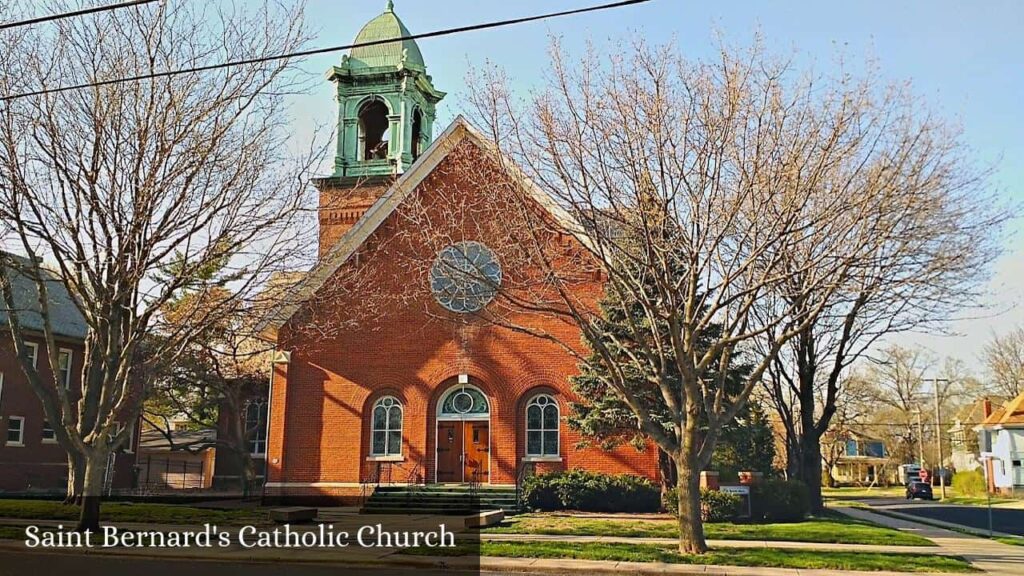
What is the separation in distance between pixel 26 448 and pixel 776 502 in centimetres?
3277

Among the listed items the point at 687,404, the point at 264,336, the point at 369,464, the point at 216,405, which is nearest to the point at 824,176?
the point at 687,404

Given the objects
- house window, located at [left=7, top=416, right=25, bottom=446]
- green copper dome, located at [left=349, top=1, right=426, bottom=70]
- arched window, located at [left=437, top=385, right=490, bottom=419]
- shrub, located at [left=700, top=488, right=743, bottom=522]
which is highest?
green copper dome, located at [left=349, top=1, right=426, bottom=70]

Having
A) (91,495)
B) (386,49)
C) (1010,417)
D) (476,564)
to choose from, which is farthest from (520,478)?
(1010,417)

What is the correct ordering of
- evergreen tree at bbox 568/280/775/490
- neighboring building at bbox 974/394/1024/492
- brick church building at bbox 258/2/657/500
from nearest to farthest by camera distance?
evergreen tree at bbox 568/280/775/490
brick church building at bbox 258/2/657/500
neighboring building at bbox 974/394/1024/492

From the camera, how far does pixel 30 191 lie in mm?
17203

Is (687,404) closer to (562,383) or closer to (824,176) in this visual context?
Result: (824,176)

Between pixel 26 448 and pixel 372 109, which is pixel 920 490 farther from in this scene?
pixel 26 448

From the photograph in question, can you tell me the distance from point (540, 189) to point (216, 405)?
29173mm

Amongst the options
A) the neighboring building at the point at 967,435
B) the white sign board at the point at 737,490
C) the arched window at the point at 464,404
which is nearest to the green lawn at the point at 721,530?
the white sign board at the point at 737,490

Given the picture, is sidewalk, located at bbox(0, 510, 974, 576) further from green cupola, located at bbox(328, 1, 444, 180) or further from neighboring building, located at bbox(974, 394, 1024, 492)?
neighboring building, located at bbox(974, 394, 1024, 492)

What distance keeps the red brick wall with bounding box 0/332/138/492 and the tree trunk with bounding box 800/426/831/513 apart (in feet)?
102

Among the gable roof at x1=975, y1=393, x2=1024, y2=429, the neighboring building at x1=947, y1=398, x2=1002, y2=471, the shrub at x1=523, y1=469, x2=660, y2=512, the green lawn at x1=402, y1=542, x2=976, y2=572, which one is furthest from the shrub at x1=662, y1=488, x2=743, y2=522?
the neighboring building at x1=947, y1=398, x2=1002, y2=471

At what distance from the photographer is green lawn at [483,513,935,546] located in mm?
18688

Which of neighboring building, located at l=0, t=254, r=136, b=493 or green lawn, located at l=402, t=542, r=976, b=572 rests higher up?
neighboring building, located at l=0, t=254, r=136, b=493
